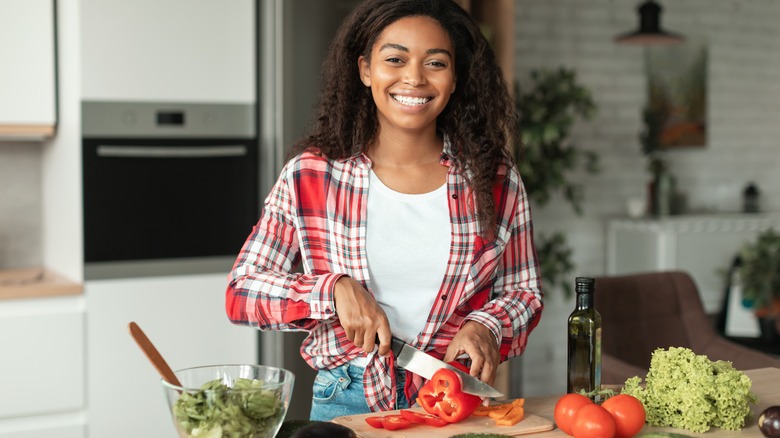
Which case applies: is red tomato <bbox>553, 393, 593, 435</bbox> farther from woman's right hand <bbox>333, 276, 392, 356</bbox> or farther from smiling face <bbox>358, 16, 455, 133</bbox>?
smiling face <bbox>358, 16, 455, 133</bbox>

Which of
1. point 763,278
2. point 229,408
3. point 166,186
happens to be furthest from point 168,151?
point 763,278

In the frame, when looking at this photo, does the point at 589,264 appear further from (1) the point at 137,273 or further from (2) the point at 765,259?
(1) the point at 137,273

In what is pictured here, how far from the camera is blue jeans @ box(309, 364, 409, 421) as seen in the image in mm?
1740

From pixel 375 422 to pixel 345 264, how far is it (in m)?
0.38

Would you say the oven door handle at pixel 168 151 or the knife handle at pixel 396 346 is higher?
the oven door handle at pixel 168 151

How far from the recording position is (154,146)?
10.1ft

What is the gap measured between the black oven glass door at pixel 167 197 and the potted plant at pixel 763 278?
291 cm

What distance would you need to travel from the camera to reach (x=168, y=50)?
10.1 ft

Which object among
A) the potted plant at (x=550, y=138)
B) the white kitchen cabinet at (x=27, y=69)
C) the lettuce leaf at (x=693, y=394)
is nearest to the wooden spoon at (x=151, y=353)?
the lettuce leaf at (x=693, y=394)

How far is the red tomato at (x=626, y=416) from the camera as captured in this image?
4.55 feet

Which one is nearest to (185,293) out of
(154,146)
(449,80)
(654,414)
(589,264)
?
(154,146)

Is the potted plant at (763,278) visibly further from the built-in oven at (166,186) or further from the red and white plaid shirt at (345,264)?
the red and white plaid shirt at (345,264)

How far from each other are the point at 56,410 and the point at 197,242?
2.37 ft

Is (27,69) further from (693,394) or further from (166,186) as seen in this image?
(693,394)
